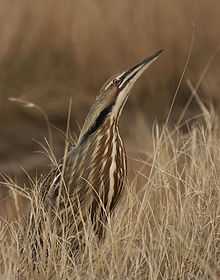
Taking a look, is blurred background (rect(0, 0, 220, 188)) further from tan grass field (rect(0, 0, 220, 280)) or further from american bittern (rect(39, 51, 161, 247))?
american bittern (rect(39, 51, 161, 247))

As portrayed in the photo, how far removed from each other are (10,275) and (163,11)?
3.84m

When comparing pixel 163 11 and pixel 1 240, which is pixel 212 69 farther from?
pixel 1 240

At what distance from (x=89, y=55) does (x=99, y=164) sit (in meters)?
3.25

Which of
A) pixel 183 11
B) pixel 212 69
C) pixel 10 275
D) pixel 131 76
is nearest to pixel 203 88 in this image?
pixel 212 69

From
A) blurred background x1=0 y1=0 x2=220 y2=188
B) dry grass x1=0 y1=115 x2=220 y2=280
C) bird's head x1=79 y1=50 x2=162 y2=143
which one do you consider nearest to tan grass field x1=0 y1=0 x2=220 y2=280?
blurred background x1=0 y1=0 x2=220 y2=188

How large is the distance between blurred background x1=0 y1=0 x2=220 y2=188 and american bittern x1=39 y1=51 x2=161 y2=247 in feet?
8.82

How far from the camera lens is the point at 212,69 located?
6328 mm

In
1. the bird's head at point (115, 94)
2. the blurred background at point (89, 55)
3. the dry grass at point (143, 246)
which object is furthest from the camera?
the blurred background at point (89, 55)

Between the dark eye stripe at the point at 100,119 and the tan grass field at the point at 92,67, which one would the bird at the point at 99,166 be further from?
the tan grass field at the point at 92,67

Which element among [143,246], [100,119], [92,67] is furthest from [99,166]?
[92,67]

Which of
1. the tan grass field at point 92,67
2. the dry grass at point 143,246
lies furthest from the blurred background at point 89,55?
the dry grass at point 143,246

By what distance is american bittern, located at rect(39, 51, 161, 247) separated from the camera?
10.8ft

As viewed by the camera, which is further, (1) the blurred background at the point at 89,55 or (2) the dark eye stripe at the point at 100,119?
(1) the blurred background at the point at 89,55

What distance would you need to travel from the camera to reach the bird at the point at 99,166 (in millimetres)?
3297
